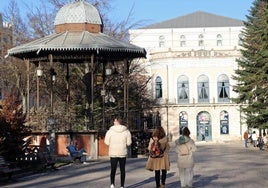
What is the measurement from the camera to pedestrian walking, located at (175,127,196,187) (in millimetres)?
15062

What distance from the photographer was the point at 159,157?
563 inches

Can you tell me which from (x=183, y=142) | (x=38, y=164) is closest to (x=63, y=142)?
(x=38, y=164)

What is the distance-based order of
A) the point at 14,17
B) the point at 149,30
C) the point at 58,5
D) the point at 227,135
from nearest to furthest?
the point at 58,5 → the point at 14,17 → the point at 227,135 → the point at 149,30

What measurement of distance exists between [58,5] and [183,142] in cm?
2920

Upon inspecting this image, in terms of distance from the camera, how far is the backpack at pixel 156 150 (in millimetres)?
14336

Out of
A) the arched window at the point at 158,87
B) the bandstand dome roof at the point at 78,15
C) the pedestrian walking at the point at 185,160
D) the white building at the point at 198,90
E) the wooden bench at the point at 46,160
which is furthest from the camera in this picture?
the arched window at the point at 158,87

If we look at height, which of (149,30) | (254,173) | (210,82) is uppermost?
(149,30)

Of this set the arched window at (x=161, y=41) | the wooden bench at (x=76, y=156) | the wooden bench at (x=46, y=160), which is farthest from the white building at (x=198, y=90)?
the wooden bench at (x=46, y=160)

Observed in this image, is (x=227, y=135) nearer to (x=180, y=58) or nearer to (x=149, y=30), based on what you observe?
(x=180, y=58)

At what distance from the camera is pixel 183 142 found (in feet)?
50.2

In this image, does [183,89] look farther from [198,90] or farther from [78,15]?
[78,15]

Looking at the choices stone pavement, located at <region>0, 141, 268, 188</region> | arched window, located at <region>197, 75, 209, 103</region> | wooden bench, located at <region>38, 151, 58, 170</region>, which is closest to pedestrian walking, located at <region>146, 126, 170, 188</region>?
stone pavement, located at <region>0, 141, 268, 188</region>

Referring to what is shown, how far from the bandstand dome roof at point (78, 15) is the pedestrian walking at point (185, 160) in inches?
529

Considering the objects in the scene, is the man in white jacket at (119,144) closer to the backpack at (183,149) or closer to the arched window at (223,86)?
the backpack at (183,149)
